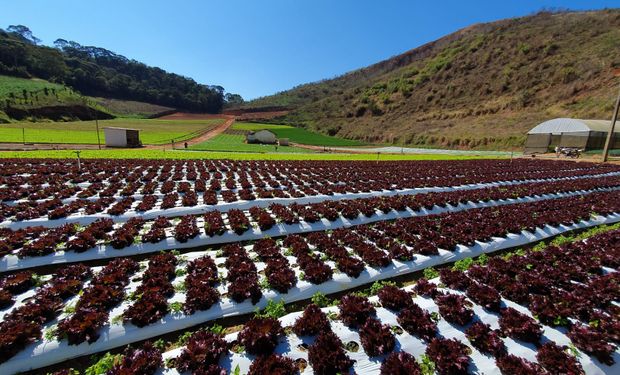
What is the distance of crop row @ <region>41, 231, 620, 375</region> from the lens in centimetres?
415

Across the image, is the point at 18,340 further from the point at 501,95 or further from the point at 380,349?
the point at 501,95

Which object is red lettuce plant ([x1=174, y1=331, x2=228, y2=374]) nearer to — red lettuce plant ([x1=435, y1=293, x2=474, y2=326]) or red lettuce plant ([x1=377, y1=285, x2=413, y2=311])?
red lettuce plant ([x1=377, y1=285, x2=413, y2=311])

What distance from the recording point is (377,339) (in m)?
4.57

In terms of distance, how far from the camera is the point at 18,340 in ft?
14.7

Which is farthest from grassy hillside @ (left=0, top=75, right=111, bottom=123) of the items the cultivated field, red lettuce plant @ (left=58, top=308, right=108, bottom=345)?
red lettuce plant @ (left=58, top=308, right=108, bottom=345)

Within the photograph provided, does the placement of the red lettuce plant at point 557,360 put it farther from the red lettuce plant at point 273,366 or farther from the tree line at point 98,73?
the tree line at point 98,73

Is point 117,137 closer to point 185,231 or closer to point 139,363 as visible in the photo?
point 185,231

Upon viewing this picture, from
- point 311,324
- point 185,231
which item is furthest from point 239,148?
point 311,324

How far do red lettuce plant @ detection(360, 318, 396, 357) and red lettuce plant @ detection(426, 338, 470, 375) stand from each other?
0.57 meters

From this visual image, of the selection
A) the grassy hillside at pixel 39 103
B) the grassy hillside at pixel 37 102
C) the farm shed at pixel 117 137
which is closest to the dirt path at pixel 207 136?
the farm shed at pixel 117 137

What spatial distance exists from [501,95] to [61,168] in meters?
86.7

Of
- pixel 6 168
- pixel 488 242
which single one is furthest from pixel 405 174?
pixel 6 168

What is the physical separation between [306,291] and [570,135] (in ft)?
176

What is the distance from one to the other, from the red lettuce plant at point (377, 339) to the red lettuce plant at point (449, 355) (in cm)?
57
